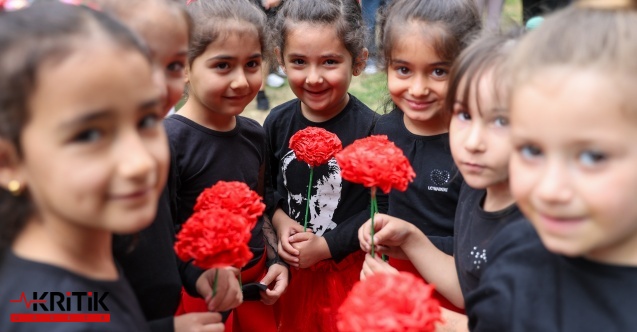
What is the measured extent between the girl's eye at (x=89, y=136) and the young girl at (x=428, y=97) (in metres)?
1.60

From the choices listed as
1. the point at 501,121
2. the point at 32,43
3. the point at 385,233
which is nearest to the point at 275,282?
the point at 385,233

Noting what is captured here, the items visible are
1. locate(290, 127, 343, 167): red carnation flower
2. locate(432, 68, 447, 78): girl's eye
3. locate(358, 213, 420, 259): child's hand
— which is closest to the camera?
locate(358, 213, 420, 259): child's hand

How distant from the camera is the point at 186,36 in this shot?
1.89 meters

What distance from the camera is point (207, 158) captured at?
2.44 metres

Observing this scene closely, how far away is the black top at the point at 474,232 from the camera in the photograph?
179 centimetres

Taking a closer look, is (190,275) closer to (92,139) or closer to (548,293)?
(92,139)

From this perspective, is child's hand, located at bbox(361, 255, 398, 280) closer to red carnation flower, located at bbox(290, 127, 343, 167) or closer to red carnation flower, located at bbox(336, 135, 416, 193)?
red carnation flower, located at bbox(336, 135, 416, 193)

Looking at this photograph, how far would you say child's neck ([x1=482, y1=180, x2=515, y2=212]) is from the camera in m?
1.83

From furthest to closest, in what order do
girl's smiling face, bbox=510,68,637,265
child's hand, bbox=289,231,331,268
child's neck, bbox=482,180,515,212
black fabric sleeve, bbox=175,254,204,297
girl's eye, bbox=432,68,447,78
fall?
child's hand, bbox=289,231,331,268, girl's eye, bbox=432,68,447,78, black fabric sleeve, bbox=175,254,204,297, child's neck, bbox=482,180,515,212, girl's smiling face, bbox=510,68,637,265

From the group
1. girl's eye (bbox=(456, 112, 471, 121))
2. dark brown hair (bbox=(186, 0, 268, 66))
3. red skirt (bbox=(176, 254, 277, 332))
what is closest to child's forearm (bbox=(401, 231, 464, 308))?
girl's eye (bbox=(456, 112, 471, 121))

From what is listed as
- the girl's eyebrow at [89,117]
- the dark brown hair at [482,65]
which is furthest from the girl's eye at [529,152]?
the girl's eyebrow at [89,117]

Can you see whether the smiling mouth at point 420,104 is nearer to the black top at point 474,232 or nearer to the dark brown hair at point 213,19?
the black top at point 474,232

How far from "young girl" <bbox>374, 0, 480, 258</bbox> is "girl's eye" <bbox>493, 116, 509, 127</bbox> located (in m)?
0.65

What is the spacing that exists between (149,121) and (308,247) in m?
1.47
